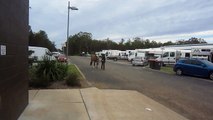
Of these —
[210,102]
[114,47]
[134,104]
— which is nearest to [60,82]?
[134,104]

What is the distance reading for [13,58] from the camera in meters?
8.48

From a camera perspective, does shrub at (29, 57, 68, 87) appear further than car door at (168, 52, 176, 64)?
No

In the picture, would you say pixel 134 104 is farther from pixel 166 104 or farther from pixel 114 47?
pixel 114 47

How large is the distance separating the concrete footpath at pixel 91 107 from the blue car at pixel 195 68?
14788 mm

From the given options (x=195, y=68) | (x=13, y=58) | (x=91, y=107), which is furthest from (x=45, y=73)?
(x=195, y=68)

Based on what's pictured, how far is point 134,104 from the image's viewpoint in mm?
12328

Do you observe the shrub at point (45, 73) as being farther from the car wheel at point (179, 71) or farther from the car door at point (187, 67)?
the car wheel at point (179, 71)

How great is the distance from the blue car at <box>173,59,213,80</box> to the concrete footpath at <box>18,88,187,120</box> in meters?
14.8

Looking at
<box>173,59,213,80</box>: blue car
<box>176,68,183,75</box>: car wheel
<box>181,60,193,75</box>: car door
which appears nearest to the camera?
<box>173,59,213,80</box>: blue car

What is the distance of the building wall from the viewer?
7.15m

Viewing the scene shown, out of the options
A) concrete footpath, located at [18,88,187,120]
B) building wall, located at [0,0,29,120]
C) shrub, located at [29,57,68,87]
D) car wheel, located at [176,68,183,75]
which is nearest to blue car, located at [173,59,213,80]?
car wheel, located at [176,68,183,75]

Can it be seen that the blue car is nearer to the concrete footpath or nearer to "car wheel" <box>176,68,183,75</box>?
"car wheel" <box>176,68,183,75</box>

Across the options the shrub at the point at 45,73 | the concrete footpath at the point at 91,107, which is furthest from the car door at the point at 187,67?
the concrete footpath at the point at 91,107

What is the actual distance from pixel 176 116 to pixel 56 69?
30.4ft
